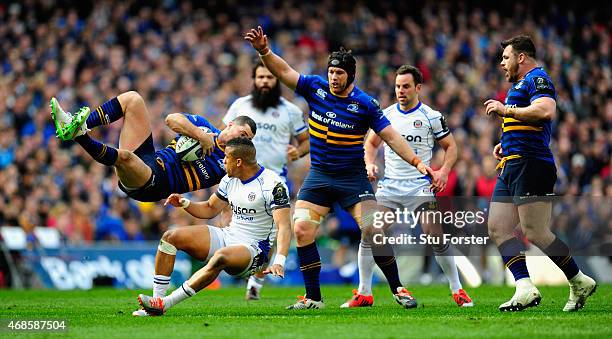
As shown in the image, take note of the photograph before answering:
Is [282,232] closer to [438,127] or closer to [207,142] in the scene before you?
[207,142]

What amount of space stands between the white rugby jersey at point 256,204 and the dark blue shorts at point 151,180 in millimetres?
1383

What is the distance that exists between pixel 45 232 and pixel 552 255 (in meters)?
11.8

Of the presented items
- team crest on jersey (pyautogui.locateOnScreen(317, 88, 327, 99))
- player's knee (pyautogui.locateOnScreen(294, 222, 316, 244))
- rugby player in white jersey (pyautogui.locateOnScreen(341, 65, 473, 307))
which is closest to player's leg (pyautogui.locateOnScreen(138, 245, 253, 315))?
player's knee (pyautogui.locateOnScreen(294, 222, 316, 244))

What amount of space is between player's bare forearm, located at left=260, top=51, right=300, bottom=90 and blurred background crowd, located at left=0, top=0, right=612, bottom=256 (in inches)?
340

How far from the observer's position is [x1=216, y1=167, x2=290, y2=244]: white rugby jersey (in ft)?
33.8

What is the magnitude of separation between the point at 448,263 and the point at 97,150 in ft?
14.5

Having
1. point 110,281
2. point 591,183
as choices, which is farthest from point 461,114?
point 110,281

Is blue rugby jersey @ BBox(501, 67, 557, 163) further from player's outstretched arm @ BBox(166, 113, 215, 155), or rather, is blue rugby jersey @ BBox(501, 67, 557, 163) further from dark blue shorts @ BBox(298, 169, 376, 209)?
player's outstretched arm @ BBox(166, 113, 215, 155)

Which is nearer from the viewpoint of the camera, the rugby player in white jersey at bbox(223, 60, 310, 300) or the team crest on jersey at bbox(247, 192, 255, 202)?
the team crest on jersey at bbox(247, 192, 255, 202)

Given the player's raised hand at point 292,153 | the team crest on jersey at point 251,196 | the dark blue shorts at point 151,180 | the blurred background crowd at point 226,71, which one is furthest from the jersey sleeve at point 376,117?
the blurred background crowd at point 226,71

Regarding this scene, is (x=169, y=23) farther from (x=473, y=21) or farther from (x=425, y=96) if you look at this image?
(x=473, y=21)

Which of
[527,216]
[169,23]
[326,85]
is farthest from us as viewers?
[169,23]

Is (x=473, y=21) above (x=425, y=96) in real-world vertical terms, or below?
above

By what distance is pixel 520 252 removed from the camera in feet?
34.8
